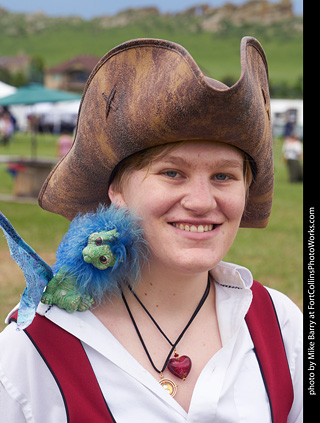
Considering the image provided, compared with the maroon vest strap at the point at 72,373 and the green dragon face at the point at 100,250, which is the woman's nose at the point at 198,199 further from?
the maroon vest strap at the point at 72,373

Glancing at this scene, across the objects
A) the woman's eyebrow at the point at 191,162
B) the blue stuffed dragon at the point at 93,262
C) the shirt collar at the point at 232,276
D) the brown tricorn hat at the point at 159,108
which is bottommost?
the shirt collar at the point at 232,276

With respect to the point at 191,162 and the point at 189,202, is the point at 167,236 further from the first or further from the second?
the point at 191,162

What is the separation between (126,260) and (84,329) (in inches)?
10.2

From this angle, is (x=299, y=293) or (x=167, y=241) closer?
(x=167, y=241)

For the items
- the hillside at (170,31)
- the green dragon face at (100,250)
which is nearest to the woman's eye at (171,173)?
the green dragon face at (100,250)

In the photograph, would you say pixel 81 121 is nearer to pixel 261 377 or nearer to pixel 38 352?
pixel 38 352

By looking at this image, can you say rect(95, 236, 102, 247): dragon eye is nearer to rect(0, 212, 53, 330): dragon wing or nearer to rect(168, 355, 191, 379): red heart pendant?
rect(0, 212, 53, 330): dragon wing

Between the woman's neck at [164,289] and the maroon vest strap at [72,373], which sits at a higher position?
the woman's neck at [164,289]

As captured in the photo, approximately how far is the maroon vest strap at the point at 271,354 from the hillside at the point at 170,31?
87915 mm

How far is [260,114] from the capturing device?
5.17 feet

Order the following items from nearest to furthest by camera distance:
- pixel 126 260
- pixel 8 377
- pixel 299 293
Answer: pixel 8 377, pixel 126 260, pixel 299 293

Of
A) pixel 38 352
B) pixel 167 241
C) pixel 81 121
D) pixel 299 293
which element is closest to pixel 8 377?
pixel 38 352

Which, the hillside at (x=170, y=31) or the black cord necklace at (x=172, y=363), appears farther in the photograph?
the hillside at (x=170, y=31)

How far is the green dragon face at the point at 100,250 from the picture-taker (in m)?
1.59
